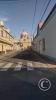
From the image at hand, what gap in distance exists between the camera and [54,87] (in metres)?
8.02

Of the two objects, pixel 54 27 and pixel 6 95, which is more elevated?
pixel 54 27

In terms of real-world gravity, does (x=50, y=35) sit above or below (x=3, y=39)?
below

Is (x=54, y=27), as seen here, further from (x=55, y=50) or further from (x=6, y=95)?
(x=6, y=95)

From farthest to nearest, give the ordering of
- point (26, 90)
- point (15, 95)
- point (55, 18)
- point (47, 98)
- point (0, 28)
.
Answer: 1. point (0, 28)
2. point (55, 18)
3. point (26, 90)
4. point (15, 95)
5. point (47, 98)

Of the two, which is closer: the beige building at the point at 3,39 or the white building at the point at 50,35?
the white building at the point at 50,35

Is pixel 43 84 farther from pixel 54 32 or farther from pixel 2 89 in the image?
pixel 54 32

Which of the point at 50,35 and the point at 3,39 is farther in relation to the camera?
the point at 3,39

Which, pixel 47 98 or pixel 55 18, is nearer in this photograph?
pixel 47 98

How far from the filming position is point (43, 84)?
4.99m

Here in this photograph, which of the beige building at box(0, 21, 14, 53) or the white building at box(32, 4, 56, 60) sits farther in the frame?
the beige building at box(0, 21, 14, 53)

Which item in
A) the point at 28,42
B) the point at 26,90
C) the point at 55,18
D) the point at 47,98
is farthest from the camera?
the point at 28,42

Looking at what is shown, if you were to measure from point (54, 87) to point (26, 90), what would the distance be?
1029mm

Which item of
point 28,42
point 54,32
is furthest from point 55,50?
point 28,42


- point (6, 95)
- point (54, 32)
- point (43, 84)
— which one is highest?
point (54, 32)
